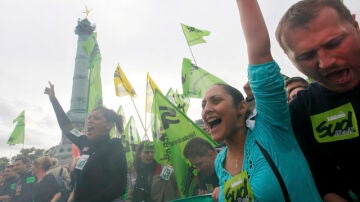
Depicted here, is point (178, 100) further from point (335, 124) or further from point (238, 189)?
point (335, 124)

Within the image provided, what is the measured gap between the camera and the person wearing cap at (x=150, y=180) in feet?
14.7

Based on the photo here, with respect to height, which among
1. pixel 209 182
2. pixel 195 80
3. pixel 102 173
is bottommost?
pixel 209 182

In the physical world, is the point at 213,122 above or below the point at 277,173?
above

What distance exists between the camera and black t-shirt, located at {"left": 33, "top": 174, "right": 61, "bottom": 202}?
18.2 feet

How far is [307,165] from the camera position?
4.56ft

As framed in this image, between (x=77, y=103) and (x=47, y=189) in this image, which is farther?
(x=77, y=103)

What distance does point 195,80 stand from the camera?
7.45 meters

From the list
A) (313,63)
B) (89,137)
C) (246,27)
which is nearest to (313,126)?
(313,63)

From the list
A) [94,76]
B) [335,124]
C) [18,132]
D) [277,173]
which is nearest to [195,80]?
[94,76]

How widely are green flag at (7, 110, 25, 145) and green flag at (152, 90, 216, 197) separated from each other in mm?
9375

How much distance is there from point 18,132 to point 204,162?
12.0 metres

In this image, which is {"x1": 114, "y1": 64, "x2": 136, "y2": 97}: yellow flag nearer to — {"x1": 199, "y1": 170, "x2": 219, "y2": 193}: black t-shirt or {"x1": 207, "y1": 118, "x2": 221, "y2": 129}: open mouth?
{"x1": 199, "y1": 170, "x2": 219, "y2": 193}: black t-shirt

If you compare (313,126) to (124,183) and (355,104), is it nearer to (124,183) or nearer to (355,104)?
(355,104)

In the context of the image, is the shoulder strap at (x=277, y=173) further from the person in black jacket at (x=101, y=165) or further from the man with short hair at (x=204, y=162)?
the person in black jacket at (x=101, y=165)
